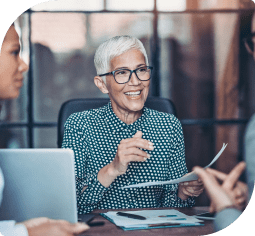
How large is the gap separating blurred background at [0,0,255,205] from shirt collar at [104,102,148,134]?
0.42 meters

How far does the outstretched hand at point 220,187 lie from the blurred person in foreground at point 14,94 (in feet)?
1.44

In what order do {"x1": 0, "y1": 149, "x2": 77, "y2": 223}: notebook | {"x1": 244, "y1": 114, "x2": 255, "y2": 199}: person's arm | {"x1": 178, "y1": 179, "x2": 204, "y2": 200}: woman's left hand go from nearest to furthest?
{"x1": 0, "y1": 149, "x2": 77, "y2": 223}: notebook, {"x1": 244, "y1": 114, "x2": 255, "y2": 199}: person's arm, {"x1": 178, "y1": 179, "x2": 204, "y2": 200}: woman's left hand

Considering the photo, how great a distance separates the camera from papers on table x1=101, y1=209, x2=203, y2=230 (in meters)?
1.11

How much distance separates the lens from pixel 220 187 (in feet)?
3.69

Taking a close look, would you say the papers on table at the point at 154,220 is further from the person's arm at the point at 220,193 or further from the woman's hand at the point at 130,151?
the woman's hand at the point at 130,151

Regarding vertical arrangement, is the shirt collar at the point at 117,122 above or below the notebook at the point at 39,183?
above

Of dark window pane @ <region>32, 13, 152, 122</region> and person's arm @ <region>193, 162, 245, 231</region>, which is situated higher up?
dark window pane @ <region>32, 13, 152, 122</region>

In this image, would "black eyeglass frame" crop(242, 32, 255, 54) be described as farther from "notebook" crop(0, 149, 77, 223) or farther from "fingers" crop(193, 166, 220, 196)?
"notebook" crop(0, 149, 77, 223)

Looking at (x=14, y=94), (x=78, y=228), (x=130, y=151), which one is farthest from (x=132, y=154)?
(x=14, y=94)

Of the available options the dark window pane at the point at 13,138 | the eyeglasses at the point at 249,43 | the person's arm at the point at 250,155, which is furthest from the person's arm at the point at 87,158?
the eyeglasses at the point at 249,43

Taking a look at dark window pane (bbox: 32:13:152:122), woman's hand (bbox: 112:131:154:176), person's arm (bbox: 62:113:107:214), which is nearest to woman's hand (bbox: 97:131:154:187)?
woman's hand (bbox: 112:131:154:176)

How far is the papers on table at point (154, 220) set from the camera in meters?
1.11

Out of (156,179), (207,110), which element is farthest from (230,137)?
(156,179)

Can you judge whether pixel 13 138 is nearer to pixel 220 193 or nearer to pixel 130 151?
pixel 130 151
